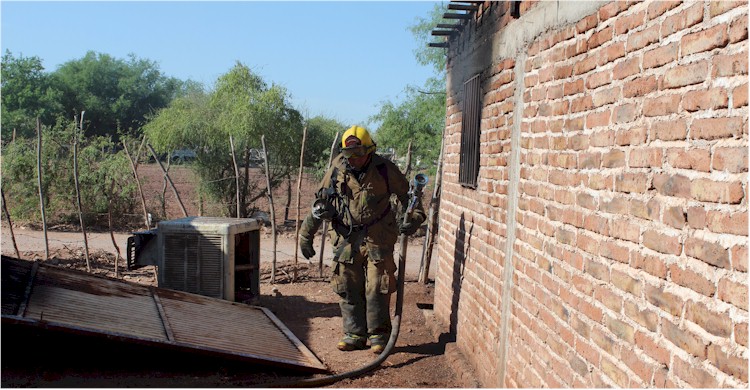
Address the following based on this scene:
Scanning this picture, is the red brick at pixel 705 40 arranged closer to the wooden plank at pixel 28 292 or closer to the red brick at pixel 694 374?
the red brick at pixel 694 374

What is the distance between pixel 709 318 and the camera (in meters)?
2.14

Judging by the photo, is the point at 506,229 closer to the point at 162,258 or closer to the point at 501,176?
the point at 501,176

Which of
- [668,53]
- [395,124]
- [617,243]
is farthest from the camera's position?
[395,124]

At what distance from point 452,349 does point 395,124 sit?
15.0 metres

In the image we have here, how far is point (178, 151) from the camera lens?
60.7ft

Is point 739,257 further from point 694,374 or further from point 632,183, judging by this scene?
point 632,183

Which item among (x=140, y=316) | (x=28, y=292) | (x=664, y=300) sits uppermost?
(x=664, y=300)

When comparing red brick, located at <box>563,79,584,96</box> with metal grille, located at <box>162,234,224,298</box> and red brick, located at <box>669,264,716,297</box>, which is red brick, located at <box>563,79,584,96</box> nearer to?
red brick, located at <box>669,264,716,297</box>

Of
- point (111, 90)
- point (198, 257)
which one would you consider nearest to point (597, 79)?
point (198, 257)

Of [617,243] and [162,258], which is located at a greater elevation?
[617,243]

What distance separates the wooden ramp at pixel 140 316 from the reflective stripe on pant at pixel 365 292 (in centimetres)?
63

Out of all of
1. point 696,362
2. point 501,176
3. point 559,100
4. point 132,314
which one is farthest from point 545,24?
point 132,314

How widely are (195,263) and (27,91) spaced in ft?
117

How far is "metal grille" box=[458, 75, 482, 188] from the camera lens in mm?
5844
